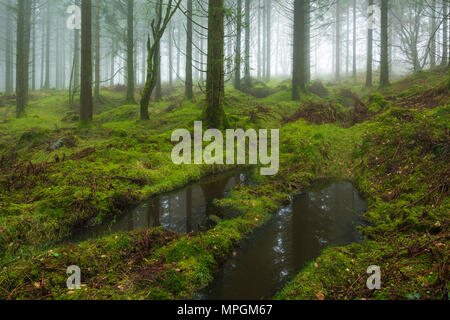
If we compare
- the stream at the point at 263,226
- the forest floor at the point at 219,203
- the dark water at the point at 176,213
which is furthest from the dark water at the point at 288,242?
the dark water at the point at 176,213

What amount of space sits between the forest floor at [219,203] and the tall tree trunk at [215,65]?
0.94 meters

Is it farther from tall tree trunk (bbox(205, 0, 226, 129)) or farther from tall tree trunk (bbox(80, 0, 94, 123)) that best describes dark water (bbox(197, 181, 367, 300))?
tall tree trunk (bbox(80, 0, 94, 123))

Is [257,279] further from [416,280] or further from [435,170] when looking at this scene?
[435,170]

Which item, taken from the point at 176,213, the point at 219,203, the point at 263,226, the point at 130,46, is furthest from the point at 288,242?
the point at 130,46

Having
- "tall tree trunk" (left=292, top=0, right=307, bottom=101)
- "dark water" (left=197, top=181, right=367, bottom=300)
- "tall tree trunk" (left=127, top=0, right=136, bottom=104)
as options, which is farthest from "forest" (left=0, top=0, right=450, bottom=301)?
"tall tree trunk" (left=127, top=0, right=136, bottom=104)

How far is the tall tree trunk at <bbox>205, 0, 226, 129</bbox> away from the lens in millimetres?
8383

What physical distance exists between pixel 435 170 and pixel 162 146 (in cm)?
681

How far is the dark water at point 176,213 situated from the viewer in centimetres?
413

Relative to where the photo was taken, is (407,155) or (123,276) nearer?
(123,276)

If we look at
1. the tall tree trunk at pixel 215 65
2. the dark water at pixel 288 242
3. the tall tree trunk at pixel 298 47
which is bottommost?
the dark water at pixel 288 242

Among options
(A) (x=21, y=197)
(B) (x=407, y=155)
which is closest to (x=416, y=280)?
(B) (x=407, y=155)

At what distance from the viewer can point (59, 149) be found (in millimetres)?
7434

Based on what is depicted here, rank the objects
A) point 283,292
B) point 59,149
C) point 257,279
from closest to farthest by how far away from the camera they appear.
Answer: point 283,292, point 257,279, point 59,149

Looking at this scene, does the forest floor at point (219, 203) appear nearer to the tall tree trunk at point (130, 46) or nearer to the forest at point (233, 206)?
the forest at point (233, 206)
